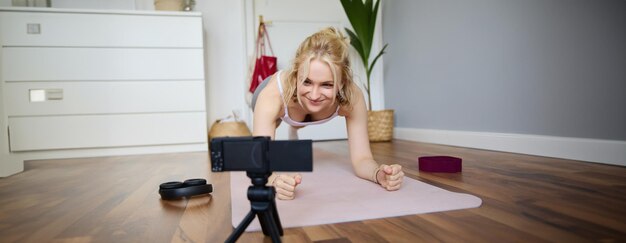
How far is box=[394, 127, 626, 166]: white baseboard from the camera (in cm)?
150

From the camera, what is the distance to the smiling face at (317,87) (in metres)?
1.04

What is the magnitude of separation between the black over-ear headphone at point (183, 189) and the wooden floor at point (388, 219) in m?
0.03

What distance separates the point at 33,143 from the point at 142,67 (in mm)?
893

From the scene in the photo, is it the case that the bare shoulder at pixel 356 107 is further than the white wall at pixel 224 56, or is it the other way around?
the white wall at pixel 224 56

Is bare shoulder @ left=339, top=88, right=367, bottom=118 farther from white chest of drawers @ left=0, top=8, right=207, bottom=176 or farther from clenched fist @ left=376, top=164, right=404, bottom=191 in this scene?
white chest of drawers @ left=0, top=8, right=207, bottom=176

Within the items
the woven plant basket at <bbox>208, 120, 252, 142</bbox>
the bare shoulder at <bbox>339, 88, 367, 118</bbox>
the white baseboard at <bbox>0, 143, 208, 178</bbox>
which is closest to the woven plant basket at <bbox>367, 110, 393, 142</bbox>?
the woven plant basket at <bbox>208, 120, 252, 142</bbox>

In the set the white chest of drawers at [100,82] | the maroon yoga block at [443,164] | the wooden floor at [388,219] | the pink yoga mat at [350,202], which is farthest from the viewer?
the white chest of drawers at [100,82]

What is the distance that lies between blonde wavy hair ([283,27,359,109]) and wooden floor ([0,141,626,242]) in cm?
42

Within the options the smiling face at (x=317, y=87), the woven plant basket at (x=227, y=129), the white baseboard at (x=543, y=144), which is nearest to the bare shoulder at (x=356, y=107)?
the smiling face at (x=317, y=87)

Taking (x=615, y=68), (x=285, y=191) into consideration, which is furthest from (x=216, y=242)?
(x=615, y=68)

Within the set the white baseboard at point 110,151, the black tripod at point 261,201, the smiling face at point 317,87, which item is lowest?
the white baseboard at point 110,151

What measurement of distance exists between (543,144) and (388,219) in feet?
4.42

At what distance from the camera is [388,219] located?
861 millimetres

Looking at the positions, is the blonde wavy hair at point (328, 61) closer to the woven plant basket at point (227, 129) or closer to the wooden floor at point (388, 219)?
the wooden floor at point (388, 219)
